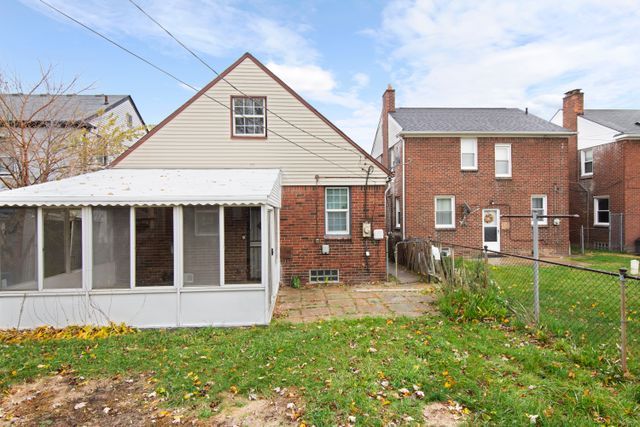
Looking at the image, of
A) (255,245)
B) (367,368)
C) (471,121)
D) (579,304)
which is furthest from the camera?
(471,121)

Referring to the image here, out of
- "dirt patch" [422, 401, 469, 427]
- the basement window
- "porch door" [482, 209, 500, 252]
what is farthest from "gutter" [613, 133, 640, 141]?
"dirt patch" [422, 401, 469, 427]

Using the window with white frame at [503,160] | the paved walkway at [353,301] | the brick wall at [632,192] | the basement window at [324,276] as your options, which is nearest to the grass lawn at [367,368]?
the paved walkway at [353,301]

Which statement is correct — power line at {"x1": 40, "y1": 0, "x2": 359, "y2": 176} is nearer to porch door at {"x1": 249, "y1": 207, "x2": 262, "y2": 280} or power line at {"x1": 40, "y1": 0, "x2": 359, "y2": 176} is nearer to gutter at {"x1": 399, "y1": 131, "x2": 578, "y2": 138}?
porch door at {"x1": 249, "y1": 207, "x2": 262, "y2": 280}

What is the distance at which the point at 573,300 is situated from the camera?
811 centimetres

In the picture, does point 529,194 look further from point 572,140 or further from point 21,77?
point 21,77

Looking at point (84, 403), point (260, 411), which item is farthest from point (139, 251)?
point (260, 411)

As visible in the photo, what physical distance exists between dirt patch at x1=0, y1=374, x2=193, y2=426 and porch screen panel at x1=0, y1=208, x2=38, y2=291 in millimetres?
2879

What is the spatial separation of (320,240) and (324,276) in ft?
3.59

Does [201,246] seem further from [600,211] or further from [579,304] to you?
[600,211]

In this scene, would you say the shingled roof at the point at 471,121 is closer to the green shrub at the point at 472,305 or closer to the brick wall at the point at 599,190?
the brick wall at the point at 599,190

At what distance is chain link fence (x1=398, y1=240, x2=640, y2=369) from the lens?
17.8 feet

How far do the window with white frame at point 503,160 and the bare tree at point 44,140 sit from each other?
53.6 feet

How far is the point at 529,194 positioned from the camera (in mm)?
15789

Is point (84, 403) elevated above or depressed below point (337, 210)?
below
